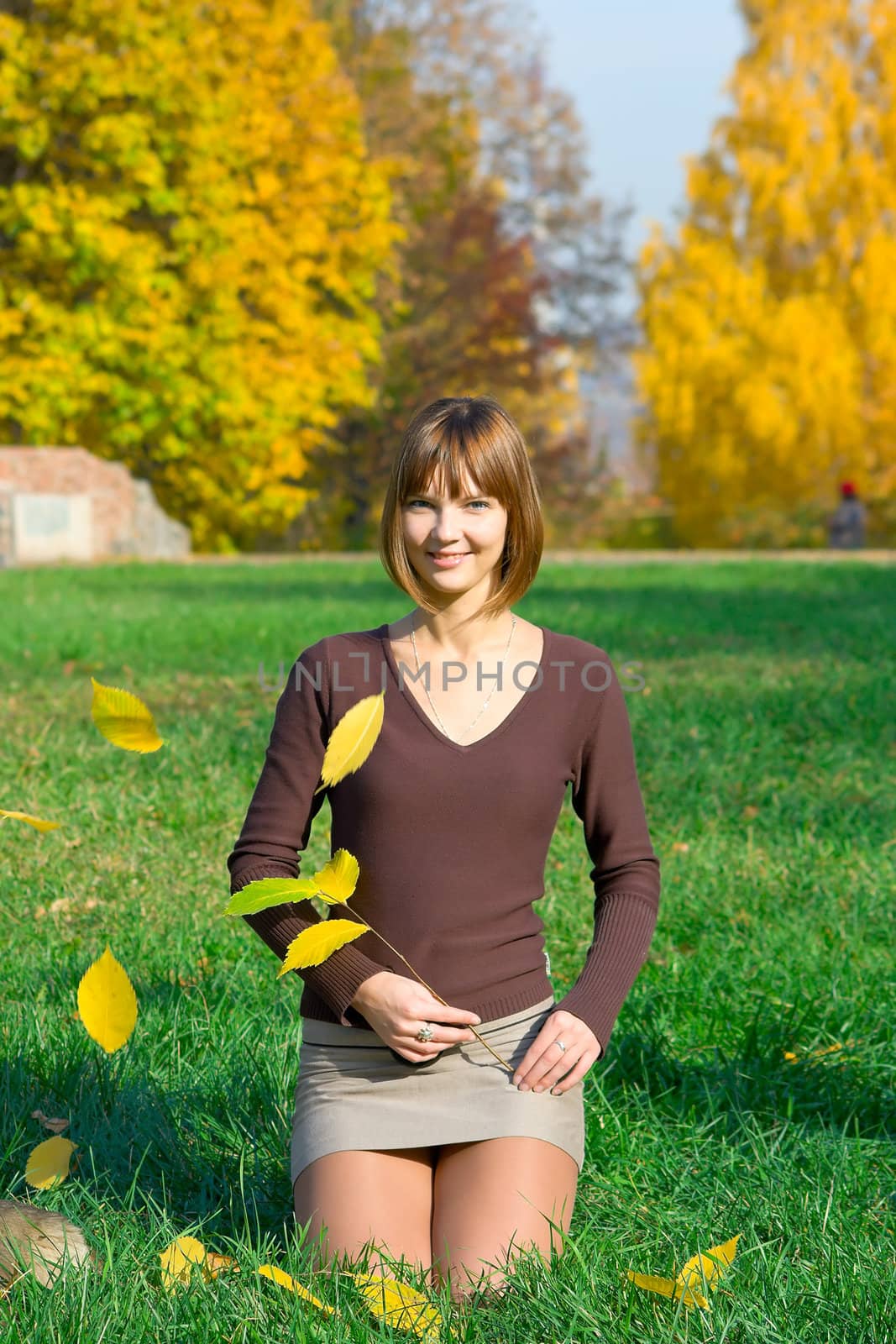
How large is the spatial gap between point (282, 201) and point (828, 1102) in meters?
23.5

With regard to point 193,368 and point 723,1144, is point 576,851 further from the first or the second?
point 193,368

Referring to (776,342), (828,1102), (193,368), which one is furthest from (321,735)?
(776,342)

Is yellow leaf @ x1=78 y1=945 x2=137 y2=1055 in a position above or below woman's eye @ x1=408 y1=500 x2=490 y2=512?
below

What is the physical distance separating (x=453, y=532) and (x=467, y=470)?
4.2 inches

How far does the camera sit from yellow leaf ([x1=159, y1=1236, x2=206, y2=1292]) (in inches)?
91.7

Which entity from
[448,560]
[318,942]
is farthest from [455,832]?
[448,560]

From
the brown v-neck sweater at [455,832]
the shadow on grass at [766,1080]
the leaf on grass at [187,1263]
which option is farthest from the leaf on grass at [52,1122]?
the shadow on grass at [766,1080]

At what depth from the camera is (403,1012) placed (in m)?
2.36

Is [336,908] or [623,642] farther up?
[336,908]

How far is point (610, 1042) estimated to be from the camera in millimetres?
3385

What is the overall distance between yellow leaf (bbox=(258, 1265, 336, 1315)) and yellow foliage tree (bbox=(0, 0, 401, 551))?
68.2 feet

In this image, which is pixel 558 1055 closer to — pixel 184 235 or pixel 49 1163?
pixel 49 1163

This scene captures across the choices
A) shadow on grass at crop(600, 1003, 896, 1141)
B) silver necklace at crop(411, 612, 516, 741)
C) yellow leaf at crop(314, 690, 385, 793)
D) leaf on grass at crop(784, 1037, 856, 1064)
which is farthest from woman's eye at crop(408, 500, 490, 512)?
leaf on grass at crop(784, 1037, 856, 1064)

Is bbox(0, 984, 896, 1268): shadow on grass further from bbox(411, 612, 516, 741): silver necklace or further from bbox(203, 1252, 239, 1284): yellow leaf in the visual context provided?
bbox(411, 612, 516, 741): silver necklace
